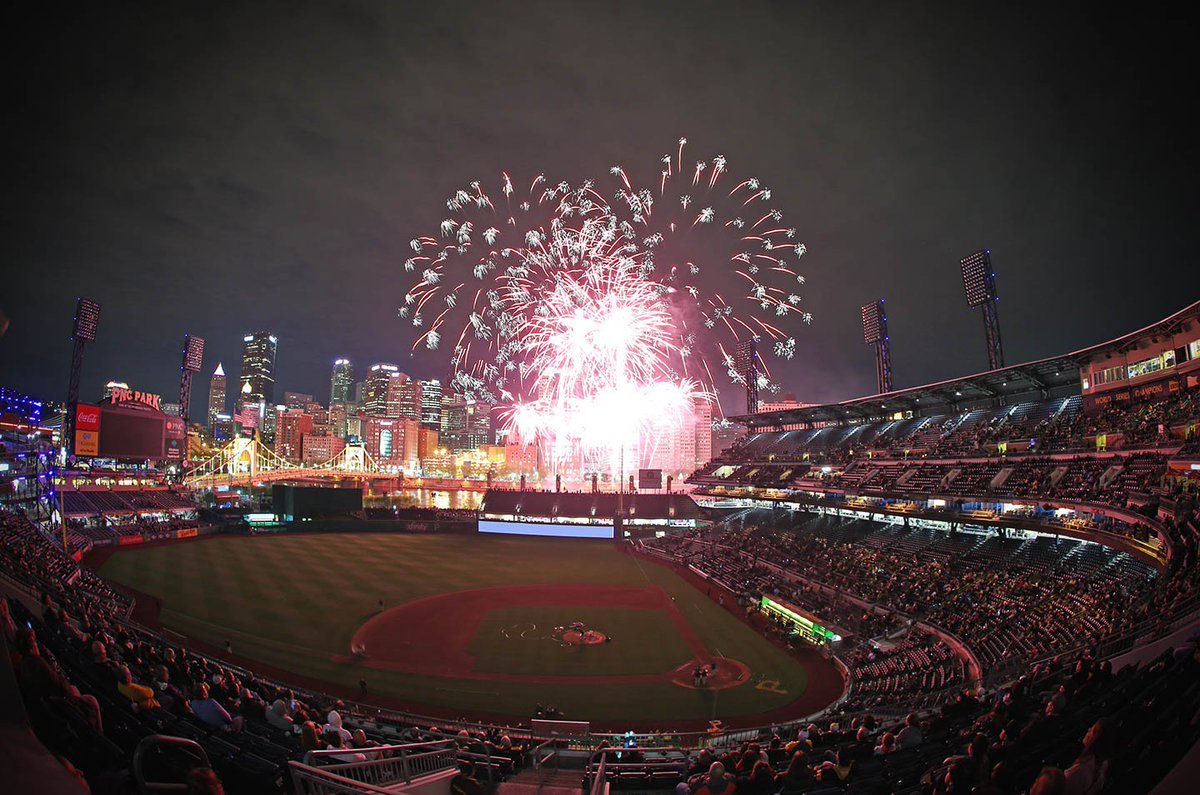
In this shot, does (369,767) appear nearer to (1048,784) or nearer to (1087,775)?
(1048,784)

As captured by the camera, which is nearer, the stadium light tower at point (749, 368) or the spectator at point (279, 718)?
the spectator at point (279, 718)

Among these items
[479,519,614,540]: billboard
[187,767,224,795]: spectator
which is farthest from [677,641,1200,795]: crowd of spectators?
[479,519,614,540]: billboard

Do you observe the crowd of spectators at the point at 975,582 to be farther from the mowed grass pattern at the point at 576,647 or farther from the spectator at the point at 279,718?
the spectator at the point at 279,718

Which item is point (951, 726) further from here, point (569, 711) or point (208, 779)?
point (569, 711)

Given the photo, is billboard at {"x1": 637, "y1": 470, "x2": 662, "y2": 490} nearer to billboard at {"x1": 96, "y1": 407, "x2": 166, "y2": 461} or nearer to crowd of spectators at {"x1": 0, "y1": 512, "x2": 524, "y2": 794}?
crowd of spectators at {"x1": 0, "y1": 512, "x2": 524, "y2": 794}

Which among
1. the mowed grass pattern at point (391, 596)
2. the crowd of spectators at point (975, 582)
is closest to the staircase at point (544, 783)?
the mowed grass pattern at point (391, 596)

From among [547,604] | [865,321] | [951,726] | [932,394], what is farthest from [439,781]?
[865,321]
